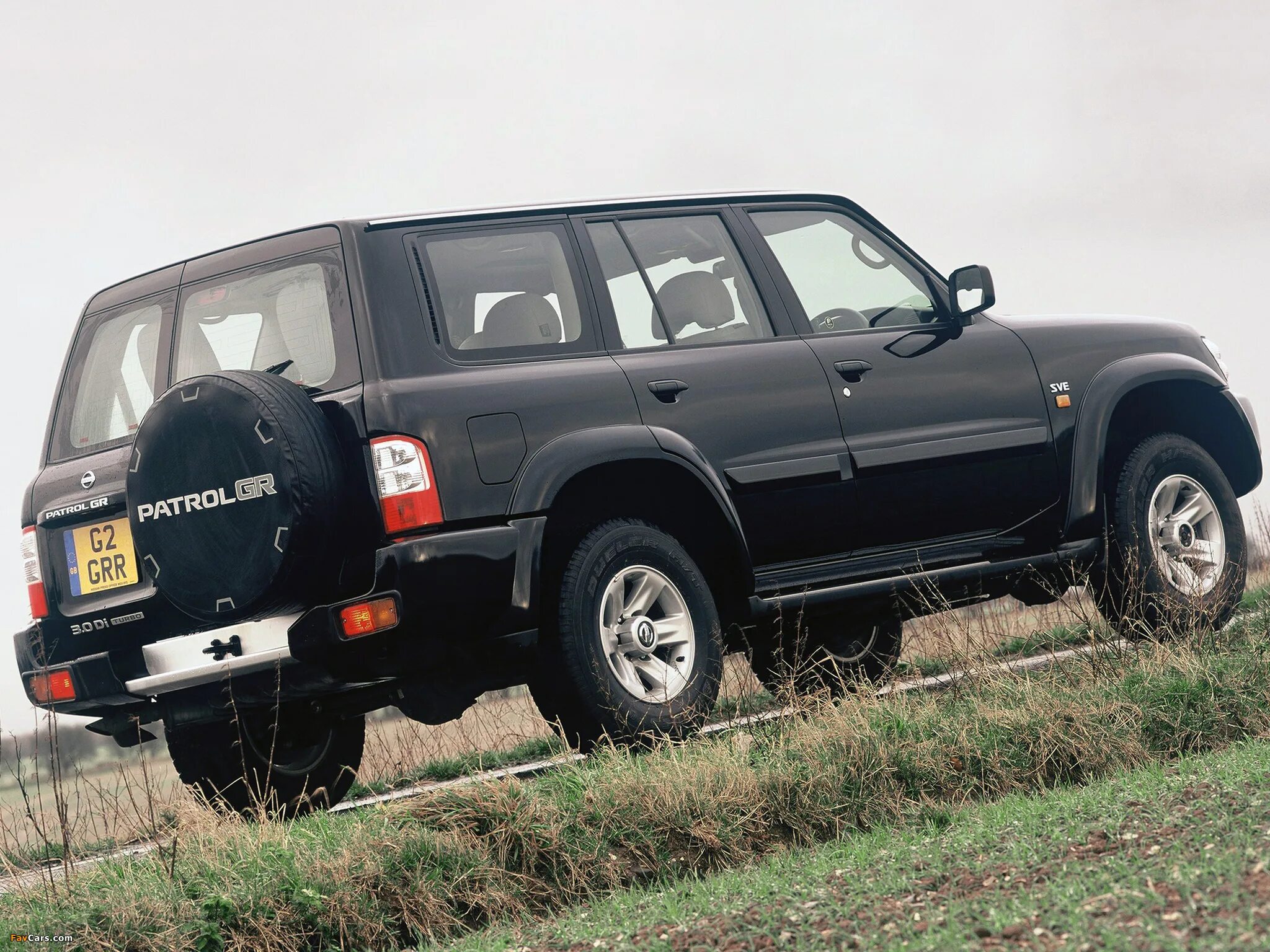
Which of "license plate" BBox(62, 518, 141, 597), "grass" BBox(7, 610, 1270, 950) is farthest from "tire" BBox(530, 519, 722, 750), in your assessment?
"license plate" BBox(62, 518, 141, 597)

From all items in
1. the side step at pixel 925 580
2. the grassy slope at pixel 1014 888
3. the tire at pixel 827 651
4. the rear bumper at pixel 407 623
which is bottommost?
the tire at pixel 827 651

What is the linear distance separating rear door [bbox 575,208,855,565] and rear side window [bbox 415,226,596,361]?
0.48 ft

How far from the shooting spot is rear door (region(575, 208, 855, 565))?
557 centimetres

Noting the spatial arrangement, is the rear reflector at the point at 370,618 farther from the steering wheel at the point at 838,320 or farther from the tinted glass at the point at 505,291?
the steering wheel at the point at 838,320

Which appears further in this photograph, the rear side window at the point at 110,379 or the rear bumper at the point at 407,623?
the rear side window at the point at 110,379

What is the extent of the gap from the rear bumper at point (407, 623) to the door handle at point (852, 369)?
1.70m

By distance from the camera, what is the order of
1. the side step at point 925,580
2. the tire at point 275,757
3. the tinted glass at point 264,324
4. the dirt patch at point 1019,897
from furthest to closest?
the tire at point 275,757, the side step at point 925,580, the tinted glass at point 264,324, the dirt patch at point 1019,897

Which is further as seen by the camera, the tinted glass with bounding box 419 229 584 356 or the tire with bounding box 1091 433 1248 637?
the tire with bounding box 1091 433 1248 637

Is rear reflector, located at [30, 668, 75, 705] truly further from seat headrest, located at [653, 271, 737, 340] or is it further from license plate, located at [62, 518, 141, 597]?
seat headrest, located at [653, 271, 737, 340]

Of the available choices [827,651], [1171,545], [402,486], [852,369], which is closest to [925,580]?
[827,651]

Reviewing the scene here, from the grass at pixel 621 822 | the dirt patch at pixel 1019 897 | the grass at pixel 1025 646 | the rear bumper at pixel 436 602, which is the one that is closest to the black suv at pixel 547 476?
the rear bumper at pixel 436 602

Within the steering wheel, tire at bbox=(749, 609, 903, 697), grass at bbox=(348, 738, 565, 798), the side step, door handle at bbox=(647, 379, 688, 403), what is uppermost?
the steering wheel

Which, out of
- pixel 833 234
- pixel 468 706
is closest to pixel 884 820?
pixel 468 706

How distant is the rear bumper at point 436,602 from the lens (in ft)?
15.5
